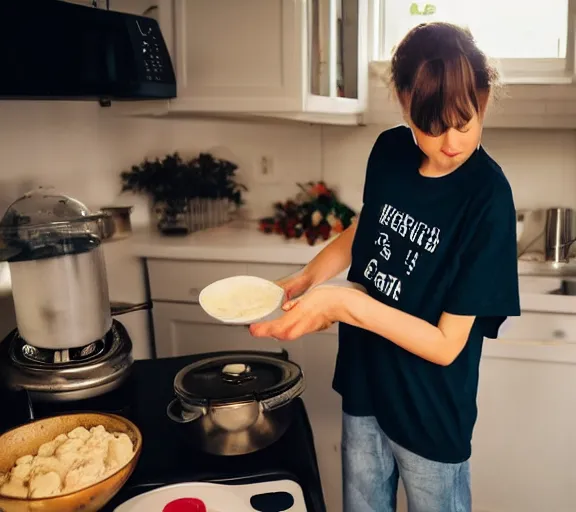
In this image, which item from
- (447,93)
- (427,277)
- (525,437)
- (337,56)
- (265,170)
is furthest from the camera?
(265,170)

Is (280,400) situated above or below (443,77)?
below

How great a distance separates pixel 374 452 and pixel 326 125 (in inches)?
59.2

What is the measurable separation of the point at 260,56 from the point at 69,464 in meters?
1.39

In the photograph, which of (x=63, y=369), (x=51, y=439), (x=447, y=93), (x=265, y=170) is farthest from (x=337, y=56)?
(x=51, y=439)

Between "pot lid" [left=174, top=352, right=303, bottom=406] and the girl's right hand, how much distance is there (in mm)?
147

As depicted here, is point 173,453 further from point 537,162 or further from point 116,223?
point 537,162

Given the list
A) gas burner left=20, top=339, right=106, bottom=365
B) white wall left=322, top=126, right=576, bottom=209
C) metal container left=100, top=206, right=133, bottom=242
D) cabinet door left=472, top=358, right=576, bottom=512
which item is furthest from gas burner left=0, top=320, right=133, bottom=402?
white wall left=322, top=126, right=576, bottom=209

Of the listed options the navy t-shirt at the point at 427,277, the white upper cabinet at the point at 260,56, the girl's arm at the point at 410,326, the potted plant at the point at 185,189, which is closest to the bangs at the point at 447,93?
the navy t-shirt at the point at 427,277

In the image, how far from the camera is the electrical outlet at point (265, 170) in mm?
2543

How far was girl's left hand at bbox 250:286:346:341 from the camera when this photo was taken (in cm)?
105

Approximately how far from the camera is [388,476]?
125 cm

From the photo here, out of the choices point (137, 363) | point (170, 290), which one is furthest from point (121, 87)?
point (170, 290)

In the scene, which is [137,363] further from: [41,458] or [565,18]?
[565,18]

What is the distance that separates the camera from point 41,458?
0.89 meters
